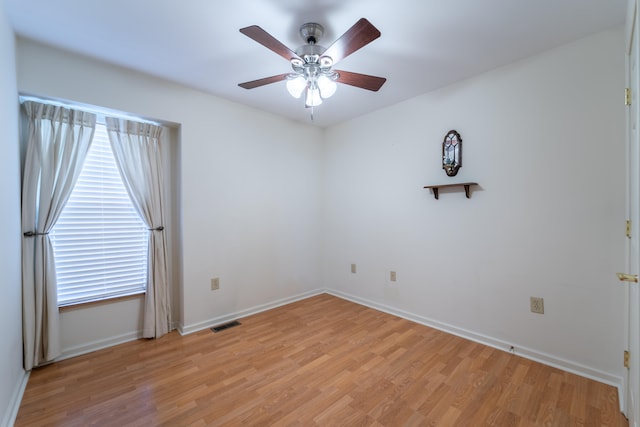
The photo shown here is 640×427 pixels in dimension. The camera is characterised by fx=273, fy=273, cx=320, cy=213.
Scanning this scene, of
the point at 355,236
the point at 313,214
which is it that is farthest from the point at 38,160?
the point at 355,236

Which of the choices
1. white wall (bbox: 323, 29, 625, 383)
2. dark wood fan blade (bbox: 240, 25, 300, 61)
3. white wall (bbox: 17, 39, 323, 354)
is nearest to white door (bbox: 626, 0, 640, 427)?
white wall (bbox: 323, 29, 625, 383)

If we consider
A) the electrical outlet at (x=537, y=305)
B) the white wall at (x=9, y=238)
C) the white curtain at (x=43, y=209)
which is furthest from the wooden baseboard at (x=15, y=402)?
the electrical outlet at (x=537, y=305)

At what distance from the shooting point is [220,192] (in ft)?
9.73

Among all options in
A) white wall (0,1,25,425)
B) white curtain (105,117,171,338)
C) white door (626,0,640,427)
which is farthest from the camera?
white curtain (105,117,171,338)

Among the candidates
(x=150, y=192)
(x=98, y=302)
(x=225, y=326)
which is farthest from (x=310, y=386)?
(x=150, y=192)

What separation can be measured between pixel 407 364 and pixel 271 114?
3.02 m

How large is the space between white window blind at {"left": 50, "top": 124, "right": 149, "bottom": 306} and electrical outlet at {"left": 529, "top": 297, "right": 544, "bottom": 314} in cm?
342

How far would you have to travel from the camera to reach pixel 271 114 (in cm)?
340

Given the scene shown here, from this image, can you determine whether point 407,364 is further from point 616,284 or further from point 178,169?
point 178,169

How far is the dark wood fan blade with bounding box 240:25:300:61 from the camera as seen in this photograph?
1403mm

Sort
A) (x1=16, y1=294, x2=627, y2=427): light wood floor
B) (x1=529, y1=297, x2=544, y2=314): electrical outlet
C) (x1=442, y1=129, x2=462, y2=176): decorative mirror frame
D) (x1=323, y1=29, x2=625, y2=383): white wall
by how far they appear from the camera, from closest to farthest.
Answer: (x1=16, y1=294, x2=627, y2=427): light wood floor
(x1=323, y1=29, x2=625, y2=383): white wall
(x1=529, y1=297, x2=544, y2=314): electrical outlet
(x1=442, y1=129, x2=462, y2=176): decorative mirror frame

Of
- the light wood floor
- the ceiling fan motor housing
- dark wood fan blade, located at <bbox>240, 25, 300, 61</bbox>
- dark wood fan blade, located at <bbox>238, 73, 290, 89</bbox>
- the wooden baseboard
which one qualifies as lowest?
the light wood floor

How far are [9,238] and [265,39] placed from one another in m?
1.92

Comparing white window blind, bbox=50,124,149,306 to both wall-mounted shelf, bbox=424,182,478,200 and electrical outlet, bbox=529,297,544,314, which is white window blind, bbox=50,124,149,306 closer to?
wall-mounted shelf, bbox=424,182,478,200
